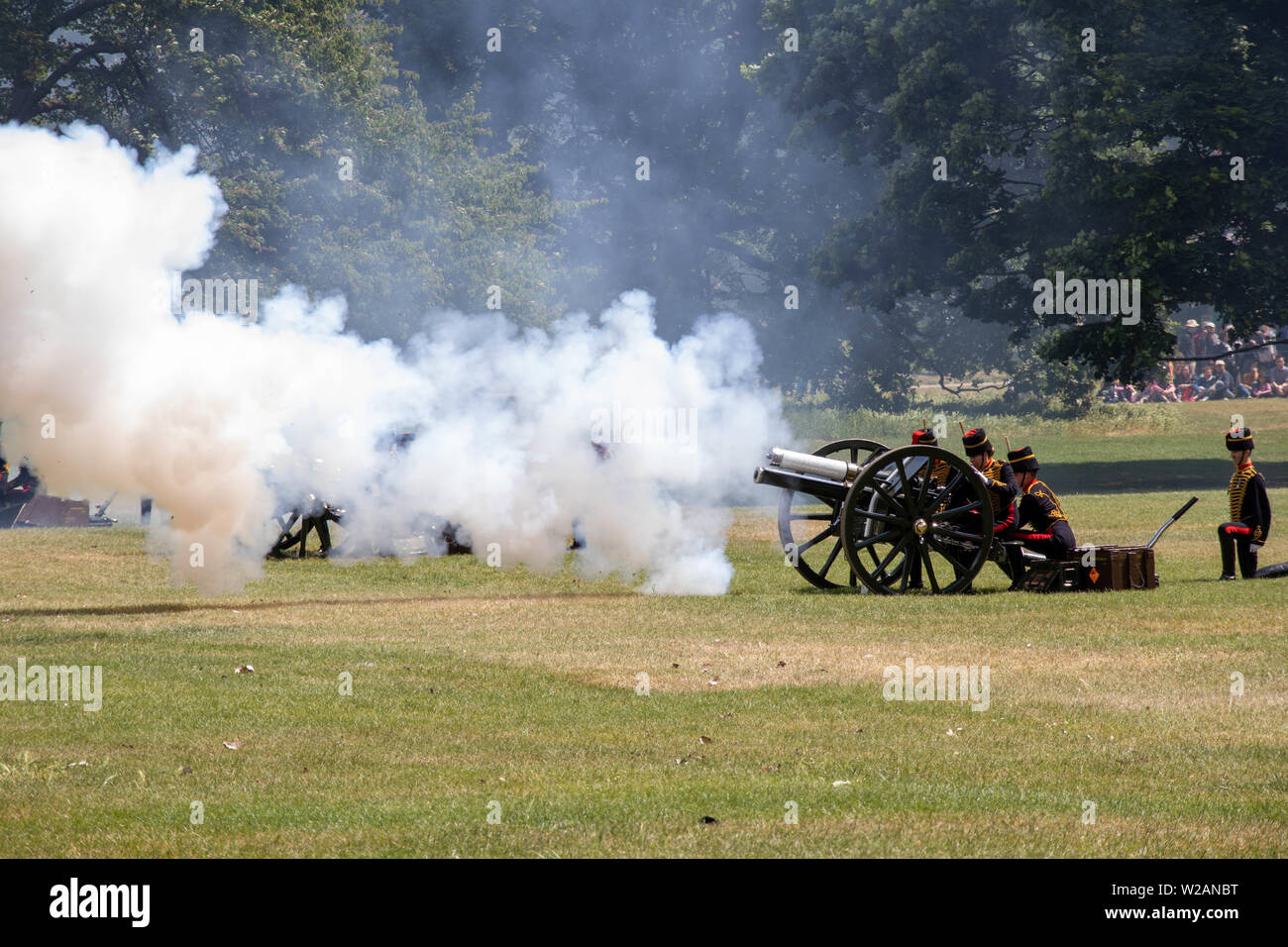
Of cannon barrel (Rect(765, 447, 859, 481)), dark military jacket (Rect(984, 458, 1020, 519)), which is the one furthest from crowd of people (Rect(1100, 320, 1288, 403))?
cannon barrel (Rect(765, 447, 859, 481))

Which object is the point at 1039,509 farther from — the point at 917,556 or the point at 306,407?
the point at 306,407

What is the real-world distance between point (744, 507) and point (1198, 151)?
12503 mm

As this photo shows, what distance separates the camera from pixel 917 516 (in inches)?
600

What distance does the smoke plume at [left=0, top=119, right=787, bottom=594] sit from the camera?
13.0m

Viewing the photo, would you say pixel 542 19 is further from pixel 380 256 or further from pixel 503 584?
pixel 503 584

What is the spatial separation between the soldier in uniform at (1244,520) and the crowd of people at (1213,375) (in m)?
34.8

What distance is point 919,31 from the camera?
37.7 meters

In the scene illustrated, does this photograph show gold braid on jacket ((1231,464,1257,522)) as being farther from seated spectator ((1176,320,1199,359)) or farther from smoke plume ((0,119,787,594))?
seated spectator ((1176,320,1199,359))

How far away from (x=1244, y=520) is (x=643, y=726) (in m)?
9.66

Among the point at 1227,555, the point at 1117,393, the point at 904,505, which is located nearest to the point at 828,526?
the point at 904,505

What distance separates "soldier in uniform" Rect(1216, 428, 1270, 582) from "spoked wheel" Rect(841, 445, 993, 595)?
2.93 m

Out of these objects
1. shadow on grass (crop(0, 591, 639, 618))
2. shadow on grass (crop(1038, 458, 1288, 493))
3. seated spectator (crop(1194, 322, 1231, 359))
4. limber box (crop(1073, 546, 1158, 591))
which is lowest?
shadow on grass (crop(0, 591, 639, 618))

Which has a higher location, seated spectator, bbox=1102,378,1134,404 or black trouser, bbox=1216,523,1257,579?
seated spectator, bbox=1102,378,1134,404

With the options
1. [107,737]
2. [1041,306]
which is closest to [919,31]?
[1041,306]
